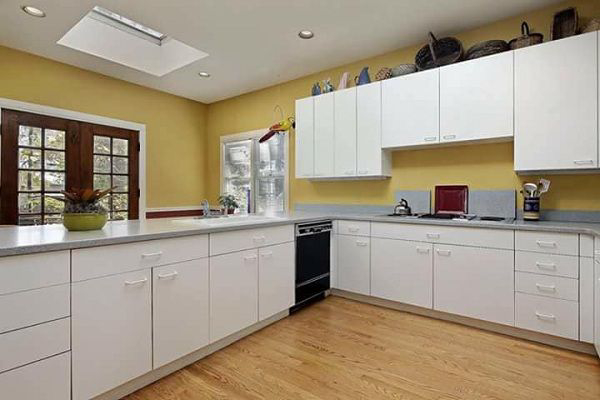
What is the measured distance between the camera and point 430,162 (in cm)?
326

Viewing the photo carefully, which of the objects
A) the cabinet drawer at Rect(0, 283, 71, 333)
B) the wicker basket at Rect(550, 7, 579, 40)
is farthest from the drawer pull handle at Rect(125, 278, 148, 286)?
the wicker basket at Rect(550, 7, 579, 40)

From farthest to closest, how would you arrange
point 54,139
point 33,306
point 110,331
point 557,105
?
point 54,139 → point 557,105 → point 110,331 → point 33,306

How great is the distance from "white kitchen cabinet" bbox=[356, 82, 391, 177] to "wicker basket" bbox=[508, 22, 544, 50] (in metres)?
1.13

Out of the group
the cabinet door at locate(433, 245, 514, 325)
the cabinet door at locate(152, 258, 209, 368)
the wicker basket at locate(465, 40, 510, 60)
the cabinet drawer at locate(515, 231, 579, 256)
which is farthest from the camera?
the wicker basket at locate(465, 40, 510, 60)

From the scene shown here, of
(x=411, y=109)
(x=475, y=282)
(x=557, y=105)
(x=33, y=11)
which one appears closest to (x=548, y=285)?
(x=475, y=282)

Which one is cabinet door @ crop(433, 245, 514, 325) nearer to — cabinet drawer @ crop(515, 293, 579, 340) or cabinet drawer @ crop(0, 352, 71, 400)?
cabinet drawer @ crop(515, 293, 579, 340)

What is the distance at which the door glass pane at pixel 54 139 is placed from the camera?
356 cm

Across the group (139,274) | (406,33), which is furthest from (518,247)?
(139,274)

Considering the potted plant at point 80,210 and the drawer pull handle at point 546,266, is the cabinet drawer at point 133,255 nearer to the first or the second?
the potted plant at point 80,210

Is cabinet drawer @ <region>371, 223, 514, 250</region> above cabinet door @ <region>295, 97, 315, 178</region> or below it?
below

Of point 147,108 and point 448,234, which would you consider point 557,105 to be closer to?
point 448,234

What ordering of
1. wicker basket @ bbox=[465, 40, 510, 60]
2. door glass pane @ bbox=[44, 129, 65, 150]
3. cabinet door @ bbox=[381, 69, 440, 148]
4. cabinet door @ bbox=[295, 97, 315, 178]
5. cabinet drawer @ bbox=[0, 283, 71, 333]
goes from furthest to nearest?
cabinet door @ bbox=[295, 97, 315, 178] < door glass pane @ bbox=[44, 129, 65, 150] < cabinet door @ bbox=[381, 69, 440, 148] < wicker basket @ bbox=[465, 40, 510, 60] < cabinet drawer @ bbox=[0, 283, 71, 333]

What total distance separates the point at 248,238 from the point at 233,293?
16.1 inches

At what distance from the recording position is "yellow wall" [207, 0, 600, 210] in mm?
2586
